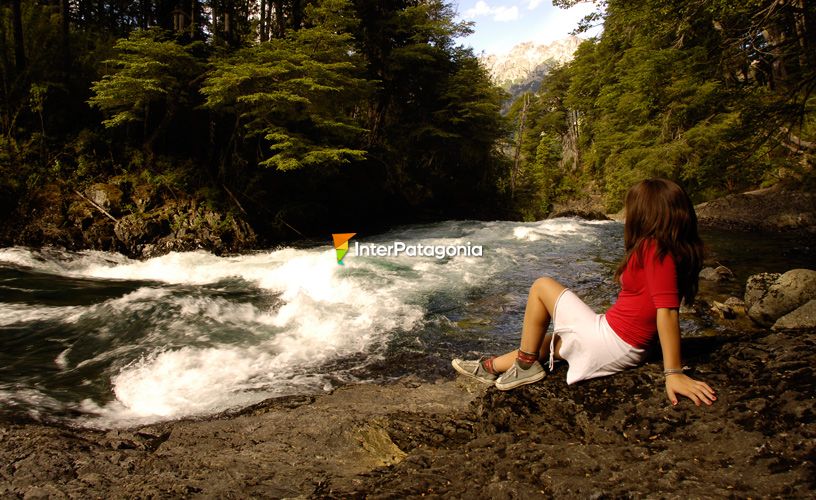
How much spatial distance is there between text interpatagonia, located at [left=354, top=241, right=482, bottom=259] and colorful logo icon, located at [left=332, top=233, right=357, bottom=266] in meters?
0.37

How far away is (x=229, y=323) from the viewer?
5.94m

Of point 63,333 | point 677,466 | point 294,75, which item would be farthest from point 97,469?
point 294,75

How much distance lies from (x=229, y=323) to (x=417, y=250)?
704 cm

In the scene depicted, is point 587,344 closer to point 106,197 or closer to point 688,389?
point 688,389

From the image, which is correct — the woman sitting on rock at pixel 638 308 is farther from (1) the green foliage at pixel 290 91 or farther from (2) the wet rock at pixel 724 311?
(1) the green foliage at pixel 290 91

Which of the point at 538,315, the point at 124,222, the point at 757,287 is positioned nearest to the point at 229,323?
the point at 538,315

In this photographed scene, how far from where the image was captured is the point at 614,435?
2.04 meters

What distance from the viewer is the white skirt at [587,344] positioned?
8.23ft

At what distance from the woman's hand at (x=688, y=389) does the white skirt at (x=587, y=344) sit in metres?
0.33

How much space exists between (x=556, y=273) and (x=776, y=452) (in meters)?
8.12

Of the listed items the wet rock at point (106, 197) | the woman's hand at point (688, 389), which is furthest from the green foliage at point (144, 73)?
the woman's hand at point (688, 389)

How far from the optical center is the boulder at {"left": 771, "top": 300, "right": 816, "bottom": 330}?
504 cm

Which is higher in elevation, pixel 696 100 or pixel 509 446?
pixel 696 100

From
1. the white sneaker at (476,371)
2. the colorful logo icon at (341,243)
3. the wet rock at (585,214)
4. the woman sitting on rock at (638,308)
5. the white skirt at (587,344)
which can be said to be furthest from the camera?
the wet rock at (585,214)
